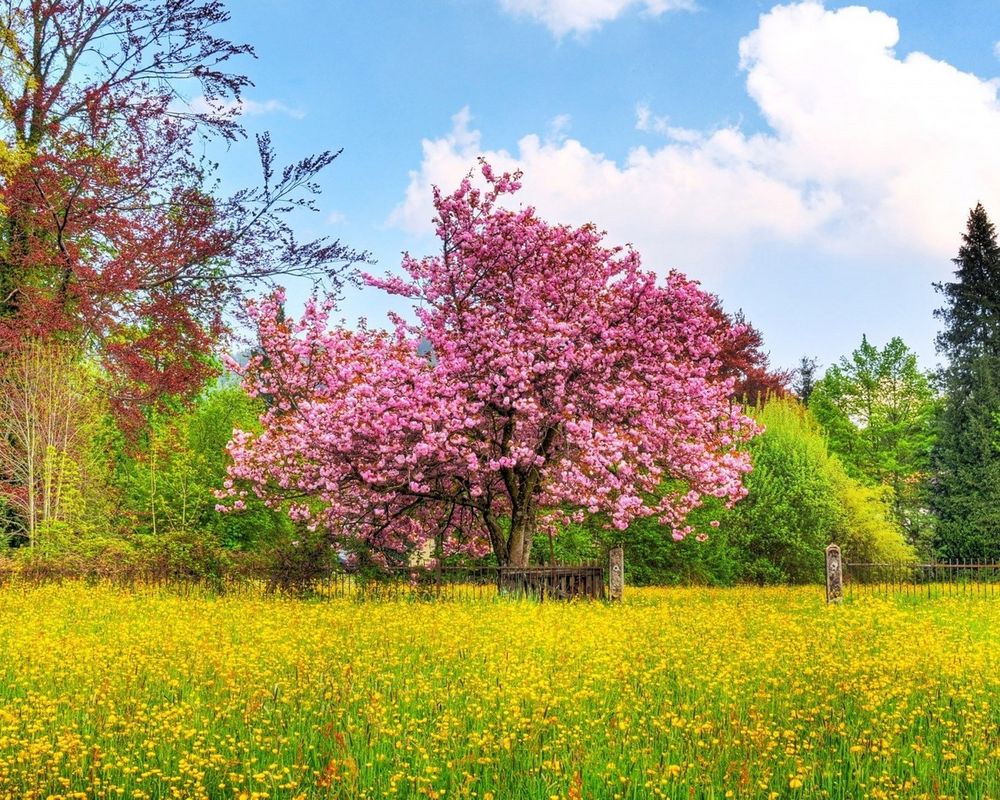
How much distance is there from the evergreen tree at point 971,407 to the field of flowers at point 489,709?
108ft

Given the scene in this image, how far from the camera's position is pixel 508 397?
1873 centimetres

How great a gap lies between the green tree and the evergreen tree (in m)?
2.51

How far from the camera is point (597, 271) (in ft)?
67.3

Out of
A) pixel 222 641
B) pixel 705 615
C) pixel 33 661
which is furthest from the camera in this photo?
pixel 705 615

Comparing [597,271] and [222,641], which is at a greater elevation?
[597,271]

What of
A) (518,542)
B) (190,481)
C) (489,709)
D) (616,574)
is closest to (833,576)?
(616,574)

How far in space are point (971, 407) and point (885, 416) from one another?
19.8 ft

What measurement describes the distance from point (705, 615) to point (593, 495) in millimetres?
5098

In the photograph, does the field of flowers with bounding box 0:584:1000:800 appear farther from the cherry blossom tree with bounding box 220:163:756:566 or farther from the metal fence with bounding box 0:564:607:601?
the cherry blossom tree with bounding box 220:163:756:566

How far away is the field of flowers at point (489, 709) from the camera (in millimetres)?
5984

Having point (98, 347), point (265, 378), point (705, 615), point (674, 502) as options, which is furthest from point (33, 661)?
point (98, 347)

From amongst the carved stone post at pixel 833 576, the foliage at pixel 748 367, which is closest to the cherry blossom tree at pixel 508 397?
the carved stone post at pixel 833 576

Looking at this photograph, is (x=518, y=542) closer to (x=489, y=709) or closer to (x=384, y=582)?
(x=384, y=582)

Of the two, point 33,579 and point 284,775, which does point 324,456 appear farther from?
point 284,775
